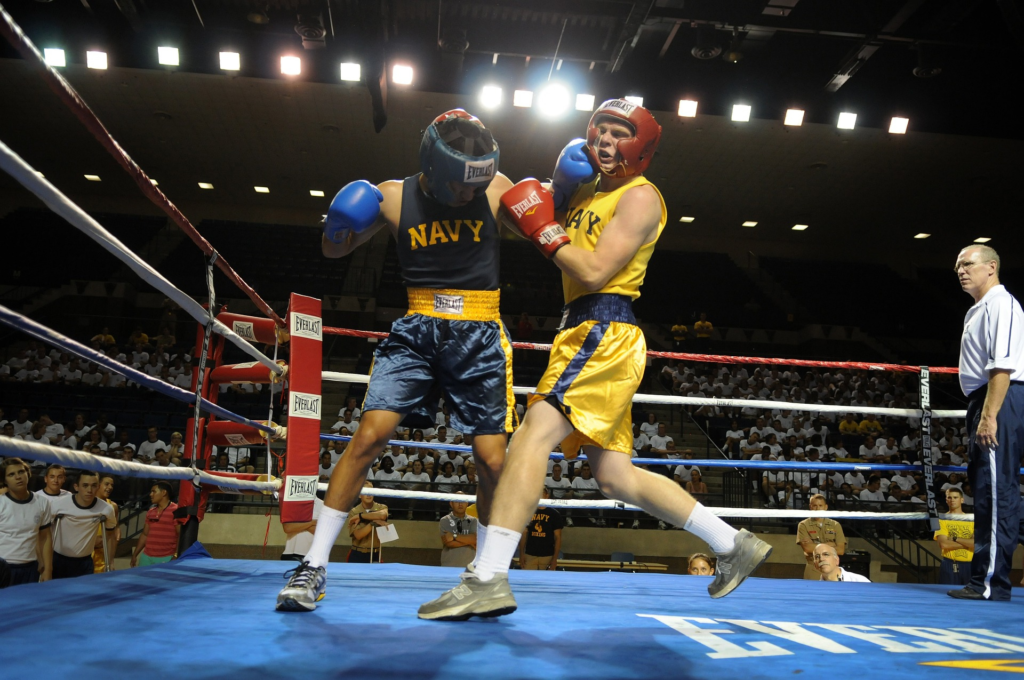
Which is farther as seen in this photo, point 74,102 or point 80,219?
point 80,219

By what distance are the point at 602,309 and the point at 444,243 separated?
0.44 m

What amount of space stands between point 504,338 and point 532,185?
41 centimetres

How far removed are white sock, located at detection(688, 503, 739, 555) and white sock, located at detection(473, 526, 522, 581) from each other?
1.61 ft

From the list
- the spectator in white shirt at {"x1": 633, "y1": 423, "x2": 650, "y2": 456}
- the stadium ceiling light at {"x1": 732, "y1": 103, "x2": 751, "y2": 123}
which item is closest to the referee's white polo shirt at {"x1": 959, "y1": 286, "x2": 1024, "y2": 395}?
the spectator in white shirt at {"x1": 633, "y1": 423, "x2": 650, "y2": 456}

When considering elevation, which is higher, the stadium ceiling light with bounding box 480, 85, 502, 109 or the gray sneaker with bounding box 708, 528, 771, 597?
the stadium ceiling light with bounding box 480, 85, 502, 109

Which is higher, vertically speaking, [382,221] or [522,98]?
[522,98]

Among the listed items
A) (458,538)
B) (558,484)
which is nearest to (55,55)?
(458,538)

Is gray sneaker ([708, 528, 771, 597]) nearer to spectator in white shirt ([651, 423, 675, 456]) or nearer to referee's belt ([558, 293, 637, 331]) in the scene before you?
referee's belt ([558, 293, 637, 331])

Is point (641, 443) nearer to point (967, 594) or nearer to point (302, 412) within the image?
point (967, 594)

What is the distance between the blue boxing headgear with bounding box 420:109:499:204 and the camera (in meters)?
1.75

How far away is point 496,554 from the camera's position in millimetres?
1529

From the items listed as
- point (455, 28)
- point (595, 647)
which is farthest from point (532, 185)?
point (455, 28)

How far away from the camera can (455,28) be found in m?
7.25

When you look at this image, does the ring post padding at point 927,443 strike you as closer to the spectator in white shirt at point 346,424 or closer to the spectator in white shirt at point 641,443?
the spectator in white shirt at point 641,443
